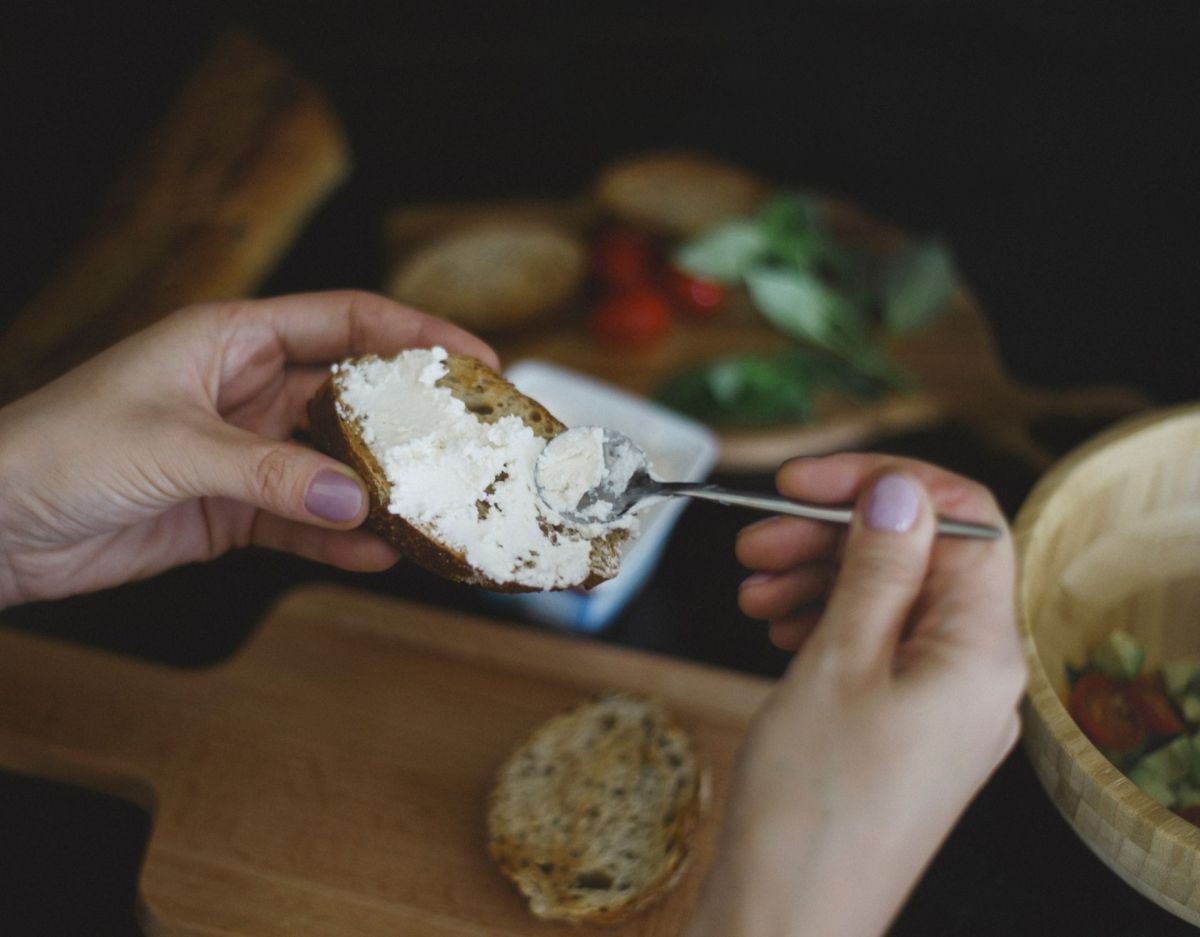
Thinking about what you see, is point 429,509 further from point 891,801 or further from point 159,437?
point 891,801

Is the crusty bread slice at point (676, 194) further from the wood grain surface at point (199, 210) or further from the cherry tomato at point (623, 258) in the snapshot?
the wood grain surface at point (199, 210)

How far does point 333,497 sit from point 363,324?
0.46m

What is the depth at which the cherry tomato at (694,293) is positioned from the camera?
273 cm

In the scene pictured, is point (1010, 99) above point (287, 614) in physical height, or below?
above

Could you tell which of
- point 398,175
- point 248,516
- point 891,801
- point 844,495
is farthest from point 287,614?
point 398,175

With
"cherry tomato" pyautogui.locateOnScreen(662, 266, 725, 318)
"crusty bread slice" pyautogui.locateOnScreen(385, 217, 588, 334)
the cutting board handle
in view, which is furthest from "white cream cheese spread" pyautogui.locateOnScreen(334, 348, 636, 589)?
"cherry tomato" pyautogui.locateOnScreen(662, 266, 725, 318)

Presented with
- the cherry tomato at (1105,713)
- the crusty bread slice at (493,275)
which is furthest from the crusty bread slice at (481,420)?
the crusty bread slice at (493,275)

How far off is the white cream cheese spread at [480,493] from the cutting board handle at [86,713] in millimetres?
700

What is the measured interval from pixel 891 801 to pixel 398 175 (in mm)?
3237

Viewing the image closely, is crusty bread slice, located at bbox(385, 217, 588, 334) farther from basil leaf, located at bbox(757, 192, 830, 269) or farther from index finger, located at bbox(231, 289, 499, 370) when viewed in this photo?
index finger, located at bbox(231, 289, 499, 370)

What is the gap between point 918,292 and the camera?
2.63 m

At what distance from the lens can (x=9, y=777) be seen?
1854 millimetres

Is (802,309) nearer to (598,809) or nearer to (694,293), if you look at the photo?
(694,293)

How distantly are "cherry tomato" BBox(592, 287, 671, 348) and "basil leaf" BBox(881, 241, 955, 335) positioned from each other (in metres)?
0.59
